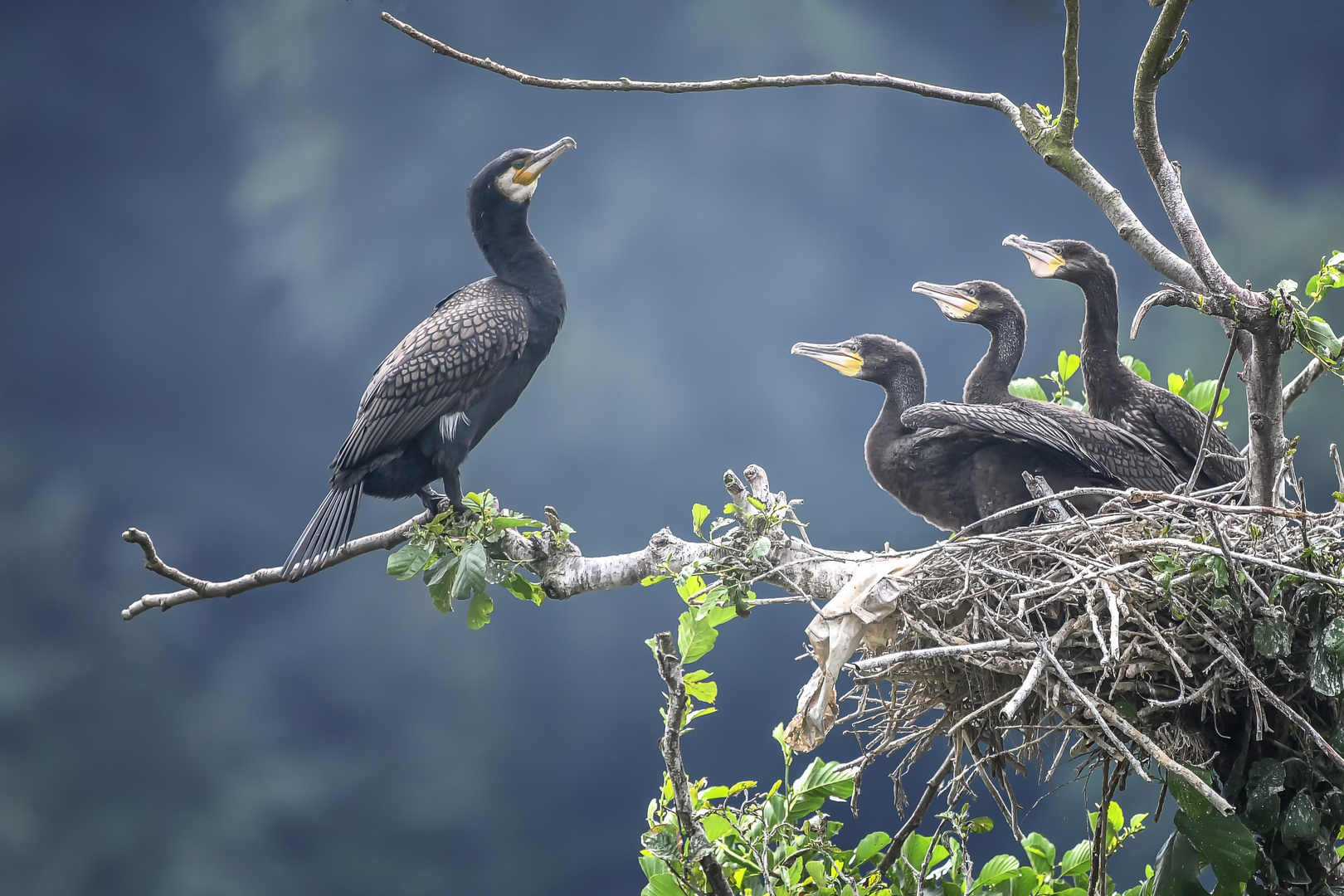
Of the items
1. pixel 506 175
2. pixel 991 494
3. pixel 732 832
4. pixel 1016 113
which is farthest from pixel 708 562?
pixel 506 175

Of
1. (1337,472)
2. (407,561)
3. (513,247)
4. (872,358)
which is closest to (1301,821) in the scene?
(1337,472)

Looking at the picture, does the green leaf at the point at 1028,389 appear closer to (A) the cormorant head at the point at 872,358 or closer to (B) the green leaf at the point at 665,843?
(A) the cormorant head at the point at 872,358

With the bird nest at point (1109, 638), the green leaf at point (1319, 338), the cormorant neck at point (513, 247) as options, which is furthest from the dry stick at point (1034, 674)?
the cormorant neck at point (513, 247)

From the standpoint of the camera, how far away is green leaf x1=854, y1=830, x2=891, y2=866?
2326mm

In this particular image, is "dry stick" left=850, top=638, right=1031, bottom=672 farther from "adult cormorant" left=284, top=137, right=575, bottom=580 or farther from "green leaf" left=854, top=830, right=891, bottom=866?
"adult cormorant" left=284, top=137, right=575, bottom=580

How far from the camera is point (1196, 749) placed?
1.93 m

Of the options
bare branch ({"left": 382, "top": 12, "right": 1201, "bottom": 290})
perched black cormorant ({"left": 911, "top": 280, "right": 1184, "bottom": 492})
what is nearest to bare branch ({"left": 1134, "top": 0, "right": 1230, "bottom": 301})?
bare branch ({"left": 382, "top": 12, "right": 1201, "bottom": 290})

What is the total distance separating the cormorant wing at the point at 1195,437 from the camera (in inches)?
101

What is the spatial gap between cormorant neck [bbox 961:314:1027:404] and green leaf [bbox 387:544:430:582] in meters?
1.53

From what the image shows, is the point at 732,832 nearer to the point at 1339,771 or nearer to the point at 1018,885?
the point at 1018,885

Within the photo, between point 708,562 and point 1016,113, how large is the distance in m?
1.13

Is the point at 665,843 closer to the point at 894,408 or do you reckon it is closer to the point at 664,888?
the point at 664,888

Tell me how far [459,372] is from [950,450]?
4.10ft

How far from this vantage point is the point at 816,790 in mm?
2270
